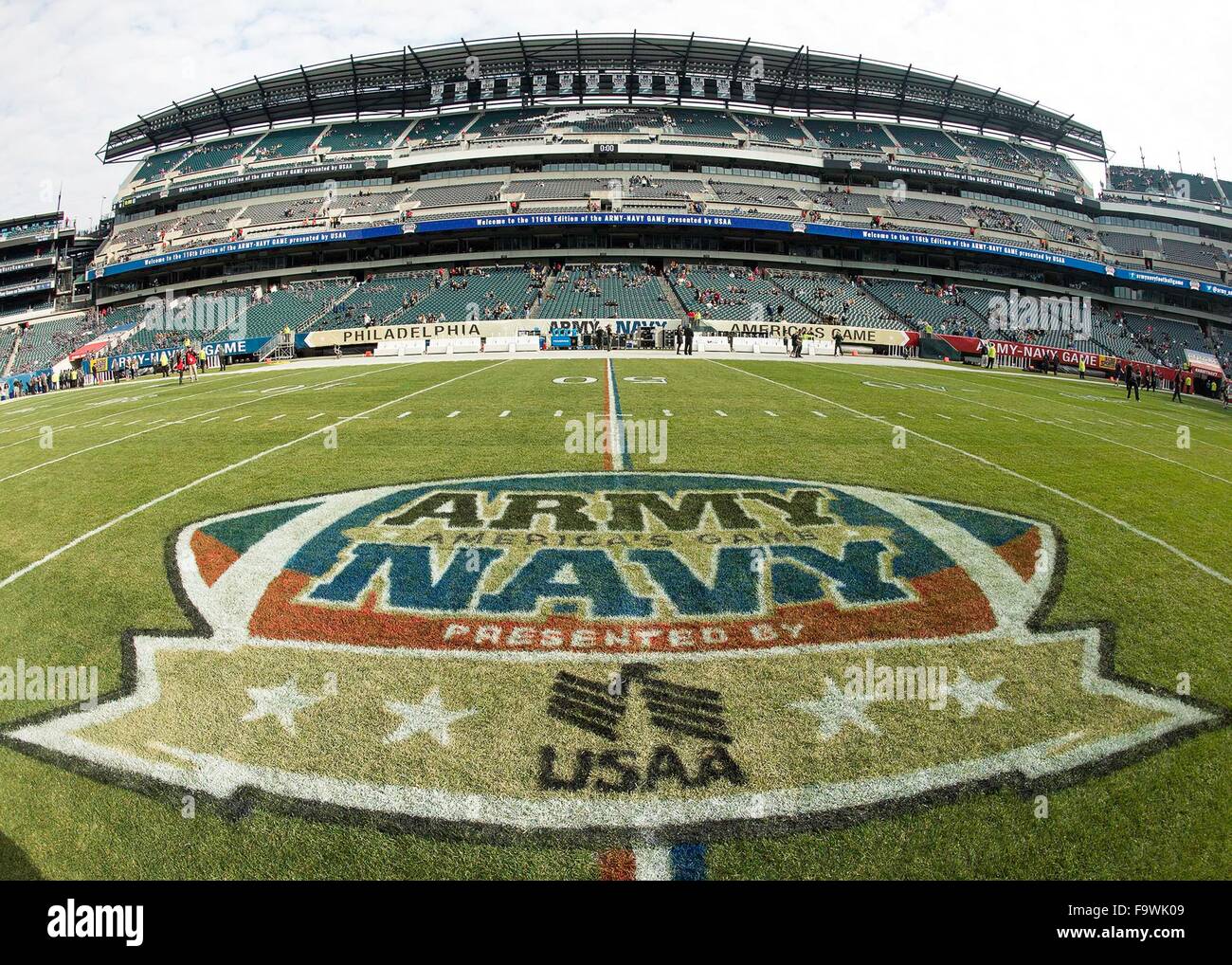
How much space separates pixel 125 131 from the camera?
78438 millimetres

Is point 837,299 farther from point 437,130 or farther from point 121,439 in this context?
point 121,439

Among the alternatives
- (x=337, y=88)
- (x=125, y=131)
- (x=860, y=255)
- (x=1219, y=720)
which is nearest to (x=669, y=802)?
(x=1219, y=720)

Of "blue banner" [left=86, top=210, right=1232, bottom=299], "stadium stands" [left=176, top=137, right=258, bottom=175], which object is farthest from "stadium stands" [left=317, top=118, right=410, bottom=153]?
"blue banner" [left=86, top=210, right=1232, bottom=299]

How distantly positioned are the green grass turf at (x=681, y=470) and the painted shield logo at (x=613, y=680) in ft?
0.88

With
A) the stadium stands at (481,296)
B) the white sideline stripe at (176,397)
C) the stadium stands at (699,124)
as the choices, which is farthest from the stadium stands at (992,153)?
the white sideline stripe at (176,397)

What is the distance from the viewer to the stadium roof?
68.4m

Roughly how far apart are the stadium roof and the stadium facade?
30 cm

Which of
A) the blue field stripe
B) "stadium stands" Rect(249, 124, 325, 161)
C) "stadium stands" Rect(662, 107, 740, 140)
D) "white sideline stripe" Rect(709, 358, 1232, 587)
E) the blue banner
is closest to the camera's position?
the blue field stripe

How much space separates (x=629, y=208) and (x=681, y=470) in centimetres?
6002

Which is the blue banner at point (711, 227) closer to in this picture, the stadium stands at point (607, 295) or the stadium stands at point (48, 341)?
the stadium stands at point (607, 295)

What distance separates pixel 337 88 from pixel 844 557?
8697 centimetres

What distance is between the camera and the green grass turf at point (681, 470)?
393 centimetres

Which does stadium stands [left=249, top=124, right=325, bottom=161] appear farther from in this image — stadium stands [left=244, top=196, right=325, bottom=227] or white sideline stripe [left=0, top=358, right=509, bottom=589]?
white sideline stripe [left=0, top=358, right=509, bottom=589]
